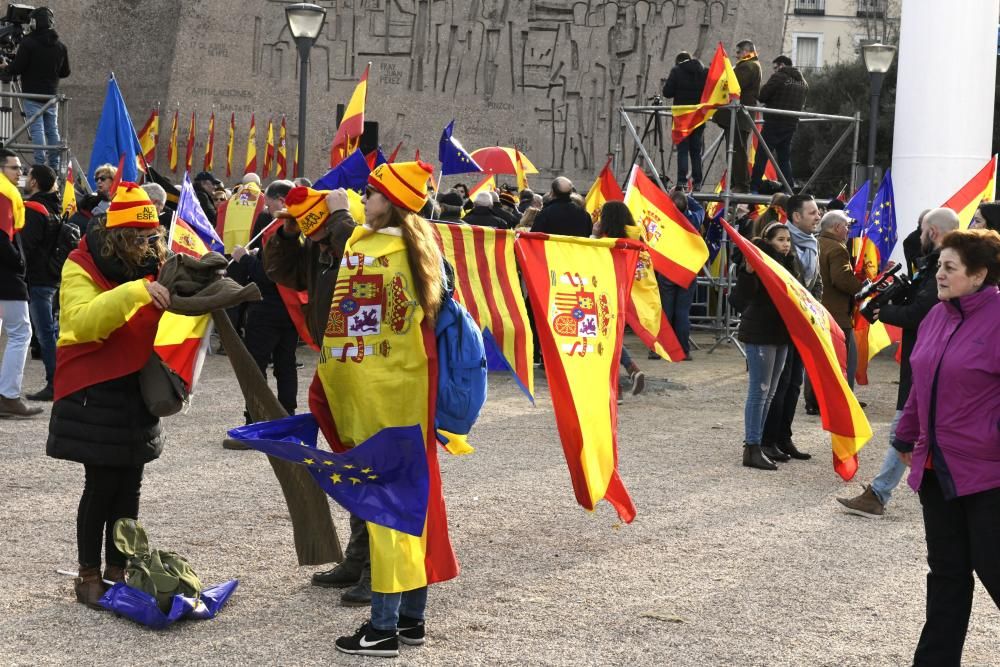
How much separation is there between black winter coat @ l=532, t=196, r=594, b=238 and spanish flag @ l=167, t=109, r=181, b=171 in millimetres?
15012

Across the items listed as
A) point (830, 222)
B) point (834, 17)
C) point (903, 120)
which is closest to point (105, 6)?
point (903, 120)

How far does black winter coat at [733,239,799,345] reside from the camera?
28.1 ft

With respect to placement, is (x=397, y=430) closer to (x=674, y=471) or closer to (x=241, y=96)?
(x=674, y=471)

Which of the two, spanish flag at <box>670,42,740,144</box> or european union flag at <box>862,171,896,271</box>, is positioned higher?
spanish flag at <box>670,42,740,144</box>

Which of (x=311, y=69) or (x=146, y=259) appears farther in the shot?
(x=311, y=69)

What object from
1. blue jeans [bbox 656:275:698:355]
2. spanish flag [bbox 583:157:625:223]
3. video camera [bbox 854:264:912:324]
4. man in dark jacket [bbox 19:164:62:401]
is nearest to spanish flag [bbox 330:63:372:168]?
spanish flag [bbox 583:157:625:223]

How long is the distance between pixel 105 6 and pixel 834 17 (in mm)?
38040

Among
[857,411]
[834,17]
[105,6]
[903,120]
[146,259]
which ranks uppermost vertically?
[834,17]

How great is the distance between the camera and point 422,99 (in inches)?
1067

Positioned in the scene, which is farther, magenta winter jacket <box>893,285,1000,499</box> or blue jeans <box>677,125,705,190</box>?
blue jeans <box>677,125,705,190</box>

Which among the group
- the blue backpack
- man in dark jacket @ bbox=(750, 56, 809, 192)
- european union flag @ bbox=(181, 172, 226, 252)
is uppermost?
man in dark jacket @ bbox=(750, 56, 809, 192)

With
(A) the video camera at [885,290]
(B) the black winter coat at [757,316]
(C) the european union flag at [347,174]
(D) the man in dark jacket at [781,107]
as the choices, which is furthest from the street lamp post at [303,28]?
(A) the video camera at [885,290]

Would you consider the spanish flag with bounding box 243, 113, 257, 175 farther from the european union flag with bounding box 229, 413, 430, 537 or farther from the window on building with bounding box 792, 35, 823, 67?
the window on building with bounding box 792, 35, 823, 67

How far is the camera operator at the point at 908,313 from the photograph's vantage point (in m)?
6.84
